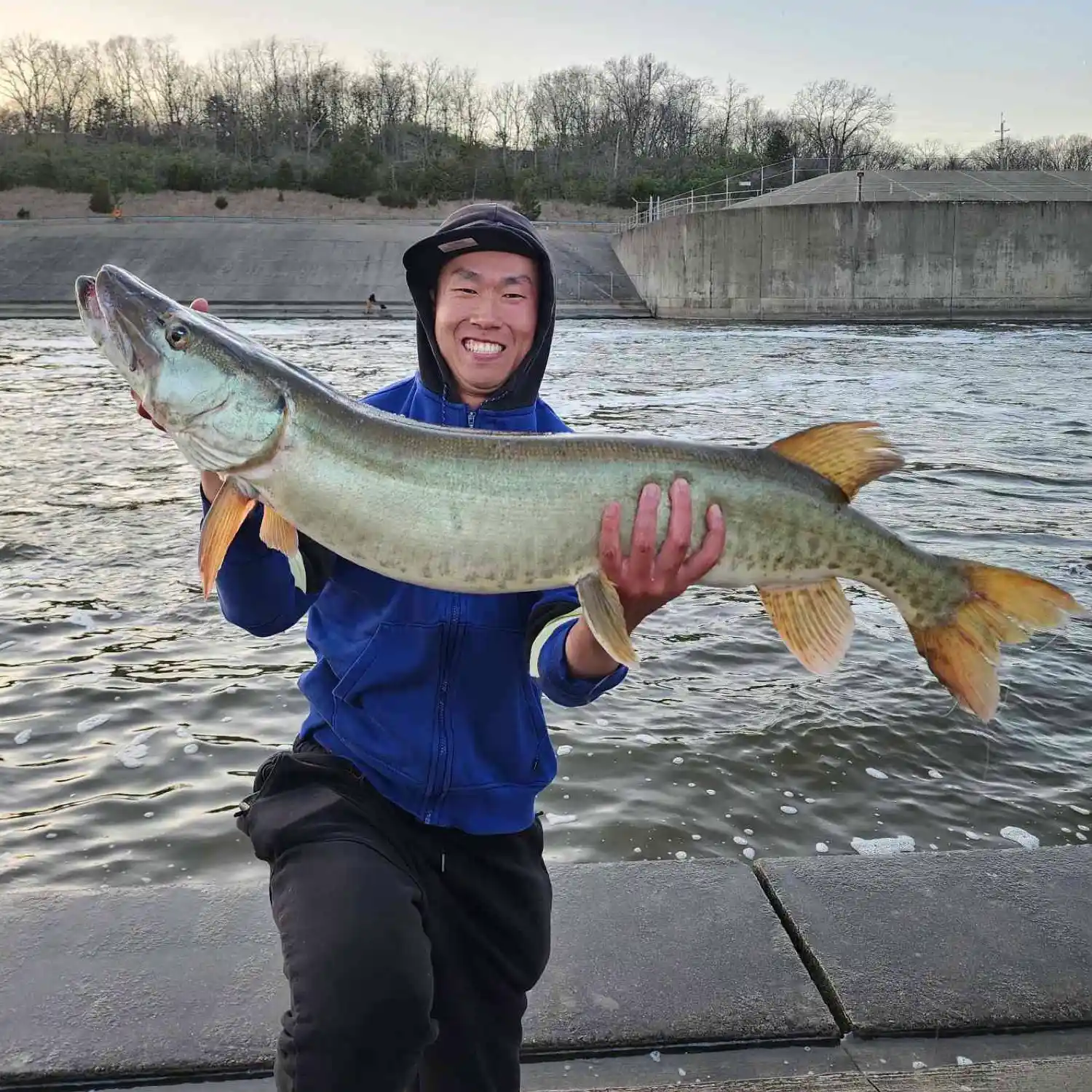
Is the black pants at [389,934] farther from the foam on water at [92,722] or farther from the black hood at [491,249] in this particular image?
the foam on water at [92,722]

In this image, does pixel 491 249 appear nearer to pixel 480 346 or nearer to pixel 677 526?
pixel 480 346

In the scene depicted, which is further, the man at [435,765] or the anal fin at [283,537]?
the anal fin at [283,537]

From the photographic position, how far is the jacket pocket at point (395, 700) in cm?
251

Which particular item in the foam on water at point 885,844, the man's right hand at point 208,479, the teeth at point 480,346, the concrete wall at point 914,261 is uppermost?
the concrete wall at point 914,261

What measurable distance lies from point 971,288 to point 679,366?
20.1 meters

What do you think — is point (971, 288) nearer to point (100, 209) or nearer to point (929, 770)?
point (929, 770)

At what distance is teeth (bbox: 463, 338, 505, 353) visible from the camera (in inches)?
117

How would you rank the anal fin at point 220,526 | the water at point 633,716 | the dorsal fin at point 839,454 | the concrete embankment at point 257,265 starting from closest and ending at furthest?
the anal fin at point 220,526, the dorsal fin at point 839,454, the water at point 633,716, the concrete embankment at point 257,265

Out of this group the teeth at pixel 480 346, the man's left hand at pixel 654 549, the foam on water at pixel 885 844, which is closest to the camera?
the man's left hand at pixel 654 549

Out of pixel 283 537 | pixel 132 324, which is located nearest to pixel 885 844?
pixel 283 537

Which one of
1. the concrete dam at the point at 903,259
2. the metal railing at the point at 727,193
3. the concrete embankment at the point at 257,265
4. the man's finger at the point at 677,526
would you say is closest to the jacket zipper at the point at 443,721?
the man's finger at the point at 677,526

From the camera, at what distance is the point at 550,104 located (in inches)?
4486

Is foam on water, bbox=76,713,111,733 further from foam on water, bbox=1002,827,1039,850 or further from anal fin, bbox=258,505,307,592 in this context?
foam on water, bbox=1002,827,1039,850

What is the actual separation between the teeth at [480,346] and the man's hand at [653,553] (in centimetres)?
69
